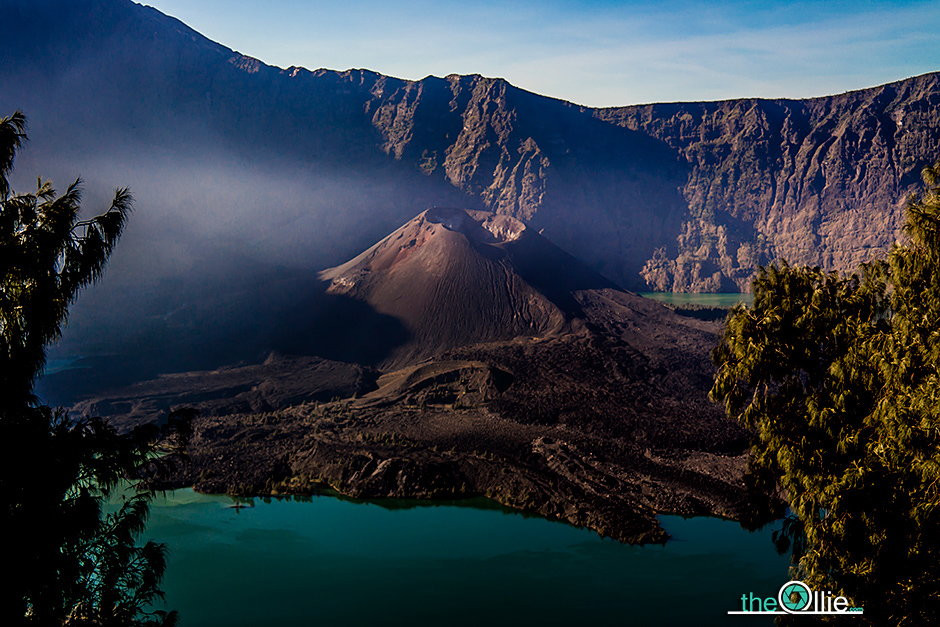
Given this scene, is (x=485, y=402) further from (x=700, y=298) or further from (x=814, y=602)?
(x=700, y=298)

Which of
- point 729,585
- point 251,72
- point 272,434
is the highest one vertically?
point 251,72

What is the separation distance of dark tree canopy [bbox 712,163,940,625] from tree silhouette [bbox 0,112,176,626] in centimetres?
849

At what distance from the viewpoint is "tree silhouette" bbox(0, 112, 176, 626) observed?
5.89m

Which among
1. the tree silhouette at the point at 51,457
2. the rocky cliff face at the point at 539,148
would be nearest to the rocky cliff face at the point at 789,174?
the rocky cliff face at the point at 539,148

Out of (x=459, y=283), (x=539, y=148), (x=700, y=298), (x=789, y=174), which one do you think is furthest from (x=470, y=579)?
(x=789, y=174)

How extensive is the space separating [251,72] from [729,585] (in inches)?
3934

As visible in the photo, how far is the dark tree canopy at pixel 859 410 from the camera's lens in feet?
27.4

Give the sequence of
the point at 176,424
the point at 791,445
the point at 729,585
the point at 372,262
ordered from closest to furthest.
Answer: the point at 176,424 → the point at 791,445 → the point at 729,585 → the point at 372,262

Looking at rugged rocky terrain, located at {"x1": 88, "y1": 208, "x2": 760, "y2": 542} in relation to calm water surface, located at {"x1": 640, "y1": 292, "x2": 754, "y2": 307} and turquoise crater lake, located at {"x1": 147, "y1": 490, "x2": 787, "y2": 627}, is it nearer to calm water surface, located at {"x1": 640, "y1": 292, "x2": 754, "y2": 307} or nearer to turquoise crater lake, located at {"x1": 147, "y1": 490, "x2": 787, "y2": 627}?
turquoise crater lake, located at {"x1": 147, "y1": 490, "x2": 787, "y2": 627}

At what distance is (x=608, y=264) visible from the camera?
107m

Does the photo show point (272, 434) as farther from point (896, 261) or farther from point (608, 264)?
point (608, 264)

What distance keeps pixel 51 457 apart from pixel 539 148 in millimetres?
106093

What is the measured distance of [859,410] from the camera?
31.2 ft

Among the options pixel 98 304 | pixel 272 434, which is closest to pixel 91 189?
pixel 98 304
